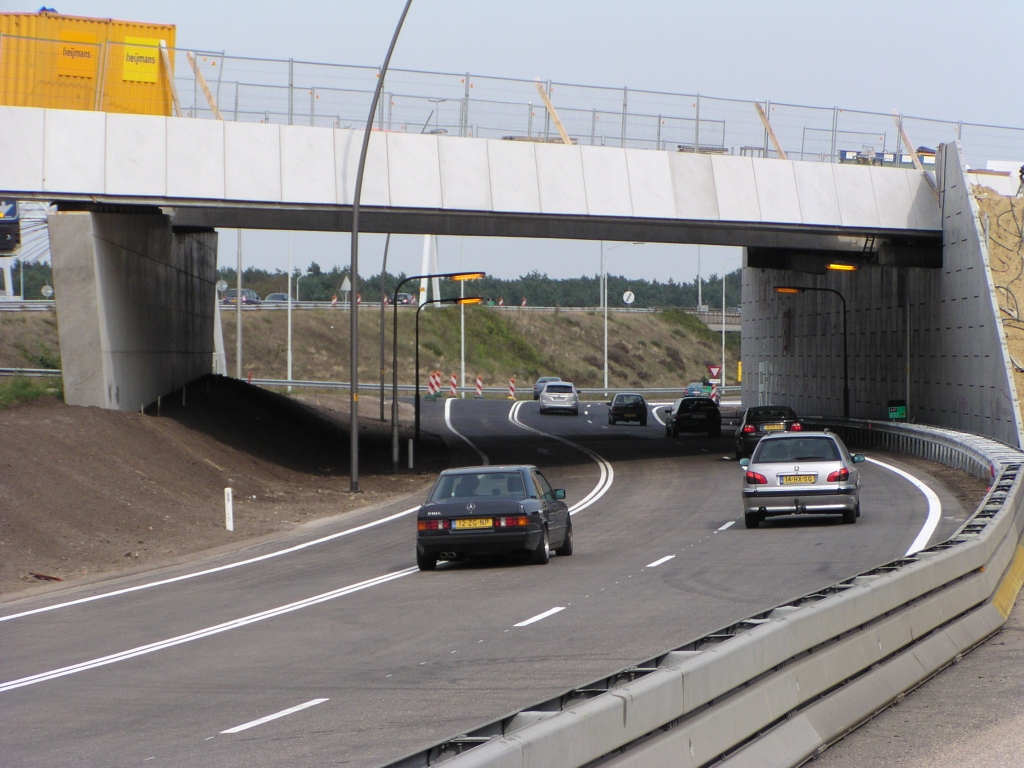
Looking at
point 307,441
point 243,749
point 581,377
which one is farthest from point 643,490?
point 581,377

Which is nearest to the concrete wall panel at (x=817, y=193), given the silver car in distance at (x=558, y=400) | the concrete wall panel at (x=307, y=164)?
A: the concrete wall panel at (x=307, y=164)

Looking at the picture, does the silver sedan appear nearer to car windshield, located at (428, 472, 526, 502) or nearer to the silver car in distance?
car windshield, located at (428, 472, 526, 502)

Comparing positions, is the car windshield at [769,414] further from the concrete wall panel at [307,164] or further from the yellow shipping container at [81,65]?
the yellow shipping container at [81,65]

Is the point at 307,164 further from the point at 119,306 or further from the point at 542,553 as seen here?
the point at 542,553

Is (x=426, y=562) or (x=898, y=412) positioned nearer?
(x=426, y=562)

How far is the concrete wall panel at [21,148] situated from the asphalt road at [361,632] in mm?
9617

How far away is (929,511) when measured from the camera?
2184cm

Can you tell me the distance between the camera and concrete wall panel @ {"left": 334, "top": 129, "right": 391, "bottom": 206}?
2861 centimetres

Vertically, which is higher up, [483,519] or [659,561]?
[483,519]

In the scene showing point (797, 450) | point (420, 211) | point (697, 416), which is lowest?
point (697, 416)

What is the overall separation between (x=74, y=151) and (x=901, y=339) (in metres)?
27.6

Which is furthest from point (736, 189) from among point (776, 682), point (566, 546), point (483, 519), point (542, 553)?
point (776, 682)

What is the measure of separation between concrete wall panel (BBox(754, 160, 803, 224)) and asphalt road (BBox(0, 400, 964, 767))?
33.8ft

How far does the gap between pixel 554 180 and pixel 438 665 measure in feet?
70.5
